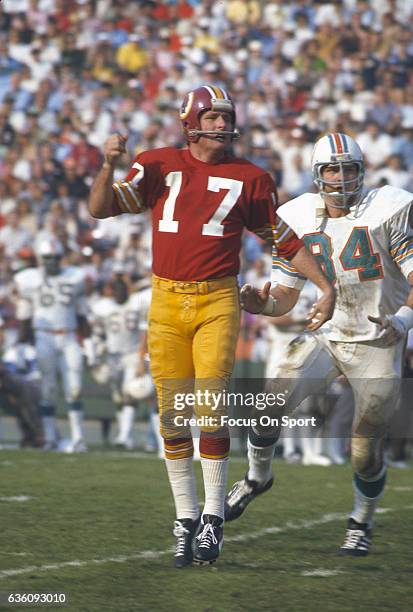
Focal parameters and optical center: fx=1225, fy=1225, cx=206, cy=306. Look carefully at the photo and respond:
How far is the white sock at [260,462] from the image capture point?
18.1 feet

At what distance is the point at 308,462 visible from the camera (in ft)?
31.8

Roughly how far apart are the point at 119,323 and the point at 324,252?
19.0ft

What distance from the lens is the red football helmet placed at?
498 centimetres

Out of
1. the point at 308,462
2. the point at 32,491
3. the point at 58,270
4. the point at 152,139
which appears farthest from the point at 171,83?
the point at 32,491

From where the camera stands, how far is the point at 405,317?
5.14 meters

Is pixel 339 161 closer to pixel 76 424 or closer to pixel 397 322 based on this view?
pixel 397 322

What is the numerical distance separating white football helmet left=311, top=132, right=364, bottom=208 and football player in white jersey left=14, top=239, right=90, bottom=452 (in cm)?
527

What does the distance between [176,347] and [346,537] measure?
1176 mm

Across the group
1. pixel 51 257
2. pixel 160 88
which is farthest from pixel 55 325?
pixel 160 88

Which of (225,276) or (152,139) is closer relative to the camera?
(225,276)

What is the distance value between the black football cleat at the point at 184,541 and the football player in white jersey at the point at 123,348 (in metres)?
5.51

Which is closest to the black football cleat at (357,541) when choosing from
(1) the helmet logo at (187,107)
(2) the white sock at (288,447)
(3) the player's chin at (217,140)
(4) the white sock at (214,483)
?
(4) the white sock at (214,483)

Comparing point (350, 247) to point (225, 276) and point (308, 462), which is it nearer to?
point (225, 276)

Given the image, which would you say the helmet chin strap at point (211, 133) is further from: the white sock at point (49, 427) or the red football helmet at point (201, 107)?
the white sock at point (49, 427)
